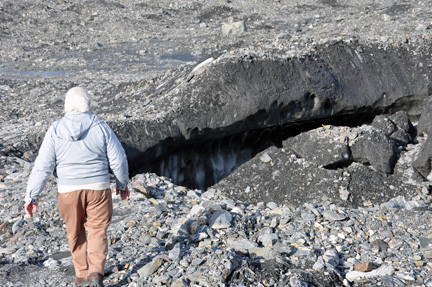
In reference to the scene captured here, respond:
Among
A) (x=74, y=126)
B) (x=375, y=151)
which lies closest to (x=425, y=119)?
(x=375, y=151)

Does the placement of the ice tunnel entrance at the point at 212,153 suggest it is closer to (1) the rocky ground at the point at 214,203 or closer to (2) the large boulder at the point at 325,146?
(1) the rocky ground at the point at 214,203

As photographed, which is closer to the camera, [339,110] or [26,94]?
[339,110]

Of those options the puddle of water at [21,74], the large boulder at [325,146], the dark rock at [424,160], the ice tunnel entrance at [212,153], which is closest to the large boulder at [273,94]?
the ice tunnel entrance at [212,153]

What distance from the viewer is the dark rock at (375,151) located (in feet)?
23.7

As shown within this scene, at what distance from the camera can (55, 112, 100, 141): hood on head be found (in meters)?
3.41

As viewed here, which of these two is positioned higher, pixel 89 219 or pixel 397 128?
pixel 89 219

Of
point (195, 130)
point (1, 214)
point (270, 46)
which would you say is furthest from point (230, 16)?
point (1, 214)

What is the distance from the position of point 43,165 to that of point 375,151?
4.94 metres

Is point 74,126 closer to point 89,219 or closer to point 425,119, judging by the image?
point 89,219

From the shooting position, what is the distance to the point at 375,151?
23.7ft

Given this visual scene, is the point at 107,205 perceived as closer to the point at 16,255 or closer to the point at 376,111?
the point at 16,255

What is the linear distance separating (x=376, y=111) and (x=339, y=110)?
0.77 meters

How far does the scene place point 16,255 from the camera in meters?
4.45

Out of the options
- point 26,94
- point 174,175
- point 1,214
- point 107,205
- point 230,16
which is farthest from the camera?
point 230,16
